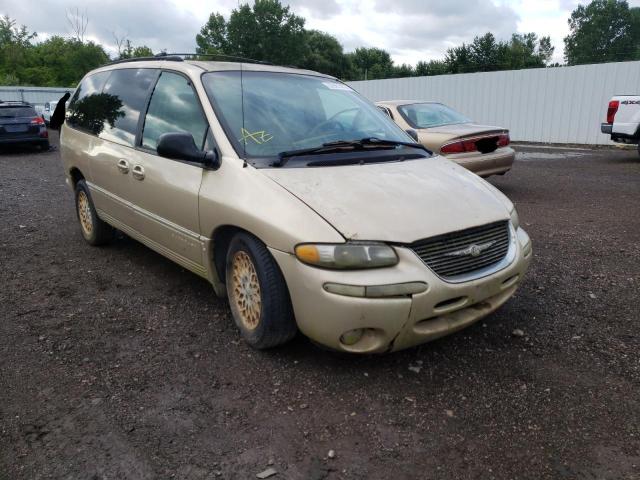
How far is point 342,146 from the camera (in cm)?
352

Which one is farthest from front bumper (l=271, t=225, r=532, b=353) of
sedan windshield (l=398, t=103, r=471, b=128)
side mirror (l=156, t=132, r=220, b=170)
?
sedan windshield (l=398, t=103, r=471, b=128)

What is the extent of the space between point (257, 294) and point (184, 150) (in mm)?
1007

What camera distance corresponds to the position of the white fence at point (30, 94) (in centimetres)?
3155

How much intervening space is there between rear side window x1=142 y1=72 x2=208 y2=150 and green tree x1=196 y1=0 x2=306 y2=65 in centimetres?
6533

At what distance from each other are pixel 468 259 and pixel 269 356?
1.33m

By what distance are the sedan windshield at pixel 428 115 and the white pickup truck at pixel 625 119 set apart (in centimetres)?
511

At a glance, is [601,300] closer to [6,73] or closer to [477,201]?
[477,201]

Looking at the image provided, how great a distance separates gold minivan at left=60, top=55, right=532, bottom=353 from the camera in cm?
268

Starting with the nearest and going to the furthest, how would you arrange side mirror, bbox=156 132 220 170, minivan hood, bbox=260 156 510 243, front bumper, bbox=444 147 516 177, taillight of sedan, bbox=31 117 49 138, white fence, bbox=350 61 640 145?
minivan hood, bbox=260 156 510 243
side mirror, bbox=156 132 220 170
front bumper, bbox=444 147 516 177
taillight of sedan, bbox=31 117 49 138
white fence, bbox=350 61 640 145

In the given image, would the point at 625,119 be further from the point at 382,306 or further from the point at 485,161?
the point at 382,306

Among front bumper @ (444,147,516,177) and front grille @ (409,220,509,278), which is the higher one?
front grille @ (409,220,509,278)

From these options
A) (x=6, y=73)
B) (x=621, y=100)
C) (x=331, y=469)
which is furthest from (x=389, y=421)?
(x=6, y=73)

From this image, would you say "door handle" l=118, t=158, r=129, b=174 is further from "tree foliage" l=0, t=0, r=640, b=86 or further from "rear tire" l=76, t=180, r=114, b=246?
"tree foliage" l=0, t=0, r=640, b=86

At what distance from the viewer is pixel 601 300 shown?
3992 mm
